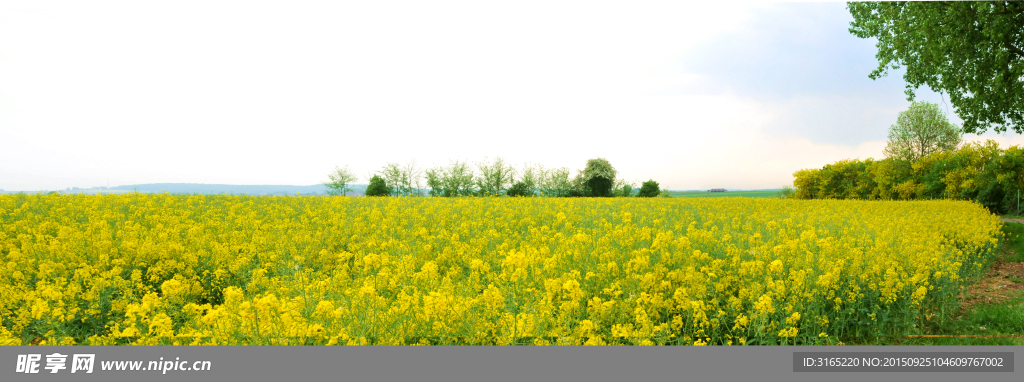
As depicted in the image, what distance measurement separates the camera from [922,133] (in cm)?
3869

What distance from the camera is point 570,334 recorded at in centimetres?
386

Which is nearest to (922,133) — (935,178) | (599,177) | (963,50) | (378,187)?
(935,178)

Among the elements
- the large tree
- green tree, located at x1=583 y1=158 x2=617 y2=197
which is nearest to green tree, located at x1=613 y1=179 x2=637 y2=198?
green tree, located at x1=583 y1=158 x2=617 y2=197

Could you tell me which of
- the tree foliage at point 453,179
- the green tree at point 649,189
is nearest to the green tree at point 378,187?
the tree foliage at point 453,179

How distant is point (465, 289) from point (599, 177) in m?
36.9

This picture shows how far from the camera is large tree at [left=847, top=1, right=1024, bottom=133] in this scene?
1236 centimetres

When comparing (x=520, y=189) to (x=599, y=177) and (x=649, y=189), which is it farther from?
(x=649, y=189)

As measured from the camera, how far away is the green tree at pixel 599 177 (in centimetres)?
4000

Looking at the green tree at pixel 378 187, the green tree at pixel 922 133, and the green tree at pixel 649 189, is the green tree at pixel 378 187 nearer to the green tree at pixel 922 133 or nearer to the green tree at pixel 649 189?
the green tree at pixel 649 189

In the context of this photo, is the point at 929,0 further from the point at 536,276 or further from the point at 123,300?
the point at 123,300

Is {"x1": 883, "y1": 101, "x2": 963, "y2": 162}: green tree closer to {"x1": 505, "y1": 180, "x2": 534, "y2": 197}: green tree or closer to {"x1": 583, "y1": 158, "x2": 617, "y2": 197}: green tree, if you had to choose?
{"x1": 583, "y1": 158, "x2": 617, "y2": 197}: green tree

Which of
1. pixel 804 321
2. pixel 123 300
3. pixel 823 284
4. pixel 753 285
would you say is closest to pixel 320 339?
pixel 123 300

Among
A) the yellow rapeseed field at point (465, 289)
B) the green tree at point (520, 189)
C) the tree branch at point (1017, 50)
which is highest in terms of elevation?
the tree branch at point (1017, 50)

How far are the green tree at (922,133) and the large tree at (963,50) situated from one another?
28.2 m
